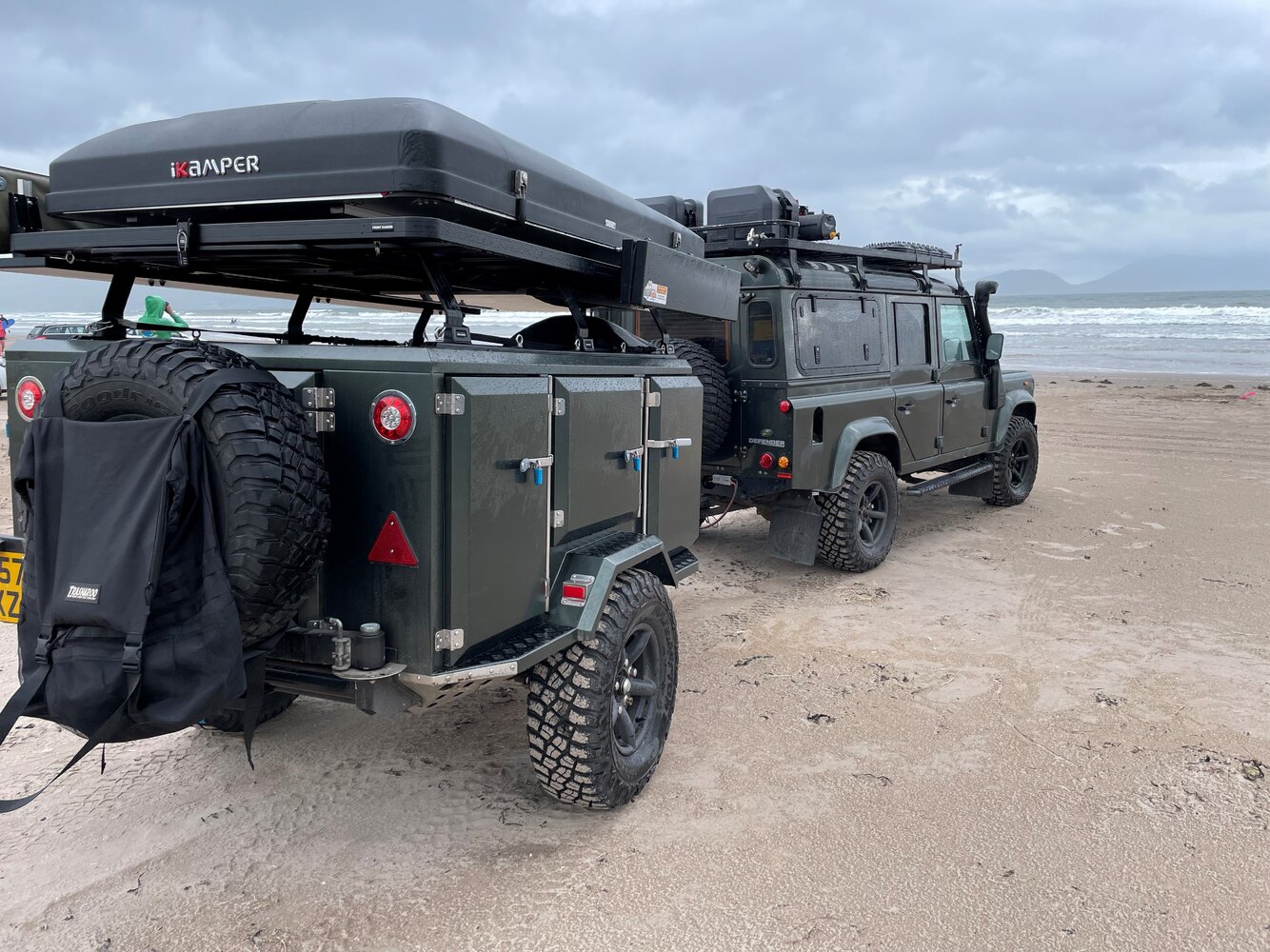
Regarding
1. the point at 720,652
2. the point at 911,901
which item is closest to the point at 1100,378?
the point at 720,652

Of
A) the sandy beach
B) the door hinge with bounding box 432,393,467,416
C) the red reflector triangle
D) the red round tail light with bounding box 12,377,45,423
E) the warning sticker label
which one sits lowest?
the sandy beach

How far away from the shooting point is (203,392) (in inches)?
90.7

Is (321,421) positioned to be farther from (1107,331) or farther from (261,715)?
(1107,331)

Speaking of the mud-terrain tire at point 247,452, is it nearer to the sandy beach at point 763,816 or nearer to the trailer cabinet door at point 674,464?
the sandy beach at point 763,816

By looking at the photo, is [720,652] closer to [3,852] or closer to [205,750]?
[205,750]

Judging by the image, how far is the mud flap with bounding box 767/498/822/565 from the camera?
20.8ft

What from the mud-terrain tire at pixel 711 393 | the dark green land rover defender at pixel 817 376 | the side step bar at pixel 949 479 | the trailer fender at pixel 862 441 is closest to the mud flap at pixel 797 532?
the dark green land rover defender at pixel 817 376

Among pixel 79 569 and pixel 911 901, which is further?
pixel 911 901

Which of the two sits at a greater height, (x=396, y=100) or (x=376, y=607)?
(x=396, y=100)

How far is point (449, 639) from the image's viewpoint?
104 inches

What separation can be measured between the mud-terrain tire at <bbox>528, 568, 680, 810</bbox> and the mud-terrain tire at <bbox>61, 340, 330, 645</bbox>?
939 mm

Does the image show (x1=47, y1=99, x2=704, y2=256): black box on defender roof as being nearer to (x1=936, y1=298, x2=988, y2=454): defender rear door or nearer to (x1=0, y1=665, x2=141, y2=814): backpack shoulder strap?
(x1=0, y1=665, x2=141, y2=814): backpack shoulder strap

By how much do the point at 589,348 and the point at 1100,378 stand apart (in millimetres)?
23230

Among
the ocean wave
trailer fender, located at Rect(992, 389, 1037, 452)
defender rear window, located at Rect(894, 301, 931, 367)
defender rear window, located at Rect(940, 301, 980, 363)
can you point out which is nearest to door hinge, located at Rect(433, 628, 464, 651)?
defender rear window, located at Rect(894, 301, 931, 367)
